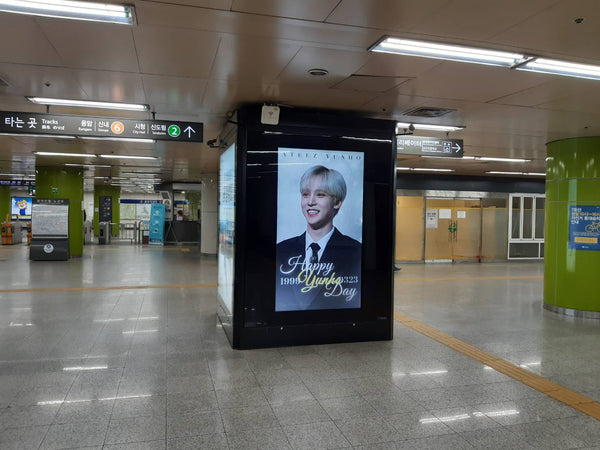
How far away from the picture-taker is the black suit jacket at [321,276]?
538 centimetres

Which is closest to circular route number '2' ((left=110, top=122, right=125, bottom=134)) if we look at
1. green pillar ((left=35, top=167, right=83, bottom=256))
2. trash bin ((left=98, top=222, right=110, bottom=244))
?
green pillar ((left=35, top=167, right=83, bottom=256))

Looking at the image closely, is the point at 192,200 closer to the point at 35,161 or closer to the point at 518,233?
the point at 35,161

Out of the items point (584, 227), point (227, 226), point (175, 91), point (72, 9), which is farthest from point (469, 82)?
point (584, 227)

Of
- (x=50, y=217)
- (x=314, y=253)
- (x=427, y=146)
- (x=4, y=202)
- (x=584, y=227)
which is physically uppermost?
(x=427, y=146)

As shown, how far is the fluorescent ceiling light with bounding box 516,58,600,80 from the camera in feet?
12.8

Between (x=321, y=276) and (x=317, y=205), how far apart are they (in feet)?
2.83

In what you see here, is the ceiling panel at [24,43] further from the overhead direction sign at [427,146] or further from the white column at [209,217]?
the white column at [209,217]

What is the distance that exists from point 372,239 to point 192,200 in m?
22.1

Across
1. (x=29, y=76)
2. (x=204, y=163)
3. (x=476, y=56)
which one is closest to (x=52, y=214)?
(x=204, y=163)

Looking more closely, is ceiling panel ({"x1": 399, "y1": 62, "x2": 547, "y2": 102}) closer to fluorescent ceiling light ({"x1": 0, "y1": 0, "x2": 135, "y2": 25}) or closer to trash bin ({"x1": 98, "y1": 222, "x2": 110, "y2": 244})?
fluorescent ceiling light ({"x1": 0, "y1": 0, "x2": 135, "y2": 25})

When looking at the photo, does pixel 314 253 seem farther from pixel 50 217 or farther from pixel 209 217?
pixel 209 217

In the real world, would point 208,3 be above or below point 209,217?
above

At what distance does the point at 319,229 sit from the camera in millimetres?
5488

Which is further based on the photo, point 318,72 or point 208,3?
point 318,72
